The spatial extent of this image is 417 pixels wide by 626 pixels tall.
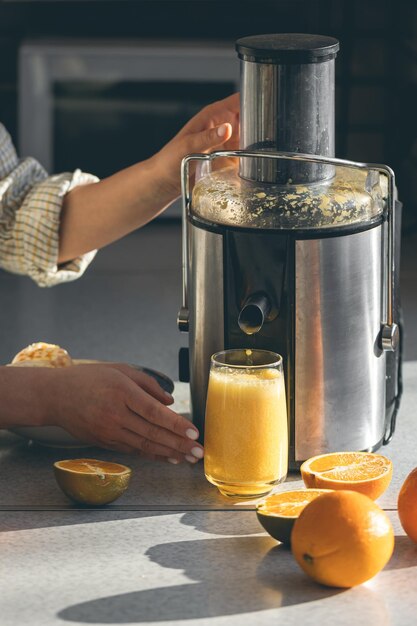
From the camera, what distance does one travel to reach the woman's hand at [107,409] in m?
1.17

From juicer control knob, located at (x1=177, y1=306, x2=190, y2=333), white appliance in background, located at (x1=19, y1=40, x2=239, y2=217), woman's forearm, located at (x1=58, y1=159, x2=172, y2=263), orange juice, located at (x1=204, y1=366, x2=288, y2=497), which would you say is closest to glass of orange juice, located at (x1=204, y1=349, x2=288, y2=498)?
orange juice, located at (x1=204, y1=366, x2=288, y2=497)

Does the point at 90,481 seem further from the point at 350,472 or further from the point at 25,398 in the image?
the point at 350,472

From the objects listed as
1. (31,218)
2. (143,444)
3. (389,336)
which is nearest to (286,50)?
(389,336)

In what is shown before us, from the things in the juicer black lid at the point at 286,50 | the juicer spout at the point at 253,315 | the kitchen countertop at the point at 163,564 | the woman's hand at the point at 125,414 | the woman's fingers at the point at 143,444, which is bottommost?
the kitchen countertop at the point at 163,564

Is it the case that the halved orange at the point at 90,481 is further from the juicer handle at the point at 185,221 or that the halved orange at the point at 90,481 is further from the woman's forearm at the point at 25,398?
the juicer handle at the point at 185,221

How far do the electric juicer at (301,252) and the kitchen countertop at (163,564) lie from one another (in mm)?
96

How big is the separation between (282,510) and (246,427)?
0.10 meters

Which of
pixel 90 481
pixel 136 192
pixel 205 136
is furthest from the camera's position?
pixel 136 192

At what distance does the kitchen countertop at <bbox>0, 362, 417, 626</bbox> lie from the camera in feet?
3.12

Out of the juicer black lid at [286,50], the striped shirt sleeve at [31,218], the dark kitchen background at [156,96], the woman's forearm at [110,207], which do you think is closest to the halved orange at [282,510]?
the juicer black lid at [286,50]

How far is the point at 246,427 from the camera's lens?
1.13m

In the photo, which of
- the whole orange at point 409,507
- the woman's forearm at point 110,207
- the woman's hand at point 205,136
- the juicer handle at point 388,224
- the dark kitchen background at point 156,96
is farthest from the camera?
the dark kitchen background at point 156,96

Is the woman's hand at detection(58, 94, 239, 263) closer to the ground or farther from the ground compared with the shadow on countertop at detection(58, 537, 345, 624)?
farther from the ground

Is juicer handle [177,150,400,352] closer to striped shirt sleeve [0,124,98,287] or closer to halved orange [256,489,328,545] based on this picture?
halved orange [256,489,328,545]
